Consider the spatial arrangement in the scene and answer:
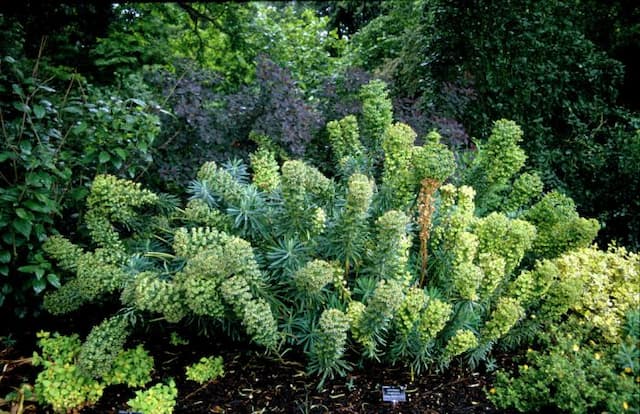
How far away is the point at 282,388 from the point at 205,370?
0.40 meters

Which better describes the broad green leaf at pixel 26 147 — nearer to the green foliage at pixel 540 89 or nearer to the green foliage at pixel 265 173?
the green foliage at pixel 265 173

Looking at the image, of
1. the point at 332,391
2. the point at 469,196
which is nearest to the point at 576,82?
the point at 469,196

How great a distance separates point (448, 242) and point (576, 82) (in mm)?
3269

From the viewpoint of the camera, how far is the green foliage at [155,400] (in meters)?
2.53

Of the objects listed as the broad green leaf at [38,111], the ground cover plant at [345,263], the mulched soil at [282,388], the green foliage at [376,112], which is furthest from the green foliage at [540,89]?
the broad green leaf at [38,111]

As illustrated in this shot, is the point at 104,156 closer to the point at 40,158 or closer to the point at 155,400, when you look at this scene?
the point at 40,158

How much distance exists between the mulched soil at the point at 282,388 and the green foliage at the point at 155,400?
0.25ft

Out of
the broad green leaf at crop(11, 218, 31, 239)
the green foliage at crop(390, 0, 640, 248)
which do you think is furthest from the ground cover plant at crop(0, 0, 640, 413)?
the green foliage at crop(390, 0, 640, 248)

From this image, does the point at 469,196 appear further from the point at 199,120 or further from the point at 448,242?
the point at 199,120

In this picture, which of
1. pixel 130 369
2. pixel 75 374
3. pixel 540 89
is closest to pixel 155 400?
pixel 130 369

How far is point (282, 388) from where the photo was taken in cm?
277

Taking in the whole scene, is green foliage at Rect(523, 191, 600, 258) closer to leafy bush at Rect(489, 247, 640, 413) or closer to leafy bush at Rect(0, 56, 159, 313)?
leafy bush at Rect(489, 247, 640, 413)

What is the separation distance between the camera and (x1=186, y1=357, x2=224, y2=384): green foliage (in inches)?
110

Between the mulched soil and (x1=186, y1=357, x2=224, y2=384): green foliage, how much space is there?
0.14ft
